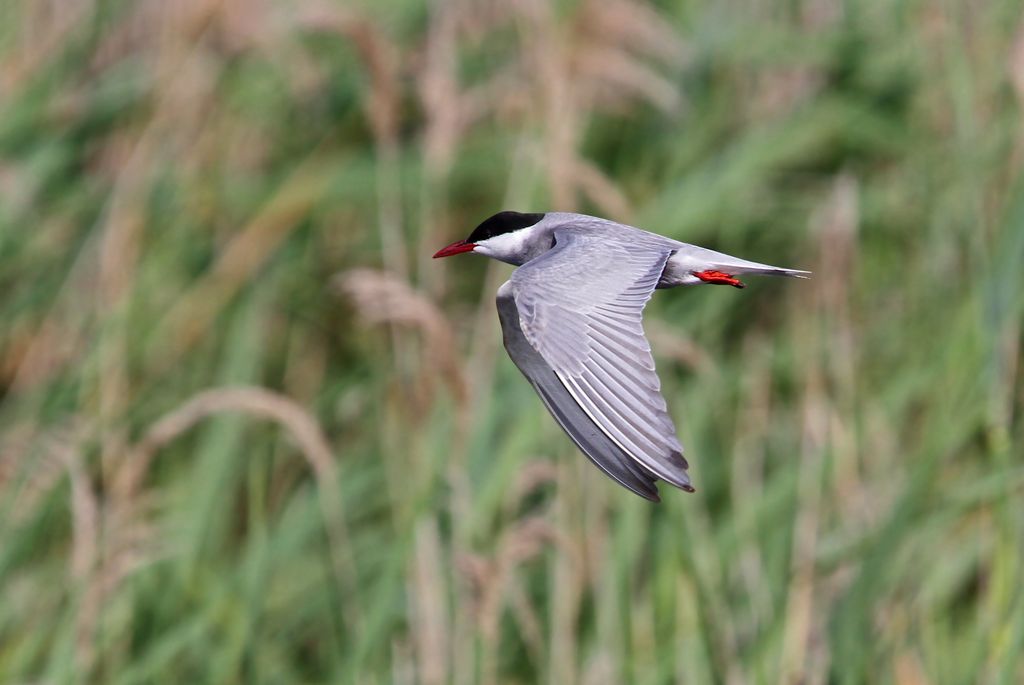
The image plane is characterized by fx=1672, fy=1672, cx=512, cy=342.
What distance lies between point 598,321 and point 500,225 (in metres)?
0.38

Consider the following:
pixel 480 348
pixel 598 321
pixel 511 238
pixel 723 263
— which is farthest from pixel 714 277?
pixel 480 348

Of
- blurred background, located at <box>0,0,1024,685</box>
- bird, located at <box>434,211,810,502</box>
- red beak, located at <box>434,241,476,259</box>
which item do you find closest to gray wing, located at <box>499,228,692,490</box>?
bird, located at <box>434,211,810,502</box>

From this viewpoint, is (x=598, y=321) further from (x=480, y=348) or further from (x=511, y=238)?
(x=480, y=348)

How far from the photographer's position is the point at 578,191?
3.47 m

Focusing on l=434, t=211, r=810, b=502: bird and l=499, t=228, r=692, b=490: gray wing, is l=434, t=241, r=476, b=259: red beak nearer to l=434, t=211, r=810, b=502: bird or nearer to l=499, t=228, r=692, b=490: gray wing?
l=434, t=211, r=810, b=502: bird

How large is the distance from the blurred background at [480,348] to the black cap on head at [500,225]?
38cm

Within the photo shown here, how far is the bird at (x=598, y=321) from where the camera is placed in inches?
60.2

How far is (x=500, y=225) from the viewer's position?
206cm

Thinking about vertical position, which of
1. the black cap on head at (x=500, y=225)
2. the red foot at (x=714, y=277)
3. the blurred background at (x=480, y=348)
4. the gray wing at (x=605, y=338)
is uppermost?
the gray wing at (x=605, y=338)

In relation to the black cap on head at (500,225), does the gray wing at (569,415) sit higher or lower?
lower

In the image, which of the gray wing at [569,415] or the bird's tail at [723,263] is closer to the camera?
the gray wing at [569,415]

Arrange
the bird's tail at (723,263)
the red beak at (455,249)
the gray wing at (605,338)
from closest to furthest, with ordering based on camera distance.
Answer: the gray wing at (605,338)
the bird's tail at (723,263)
the red beak at (455,249)

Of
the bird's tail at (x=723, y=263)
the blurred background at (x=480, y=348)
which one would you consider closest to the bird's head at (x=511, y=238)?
the bird's tail at (x=723, y=263)

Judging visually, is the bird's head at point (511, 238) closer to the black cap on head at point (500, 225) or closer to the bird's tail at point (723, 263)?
the black cap on head at point (500, 225)
